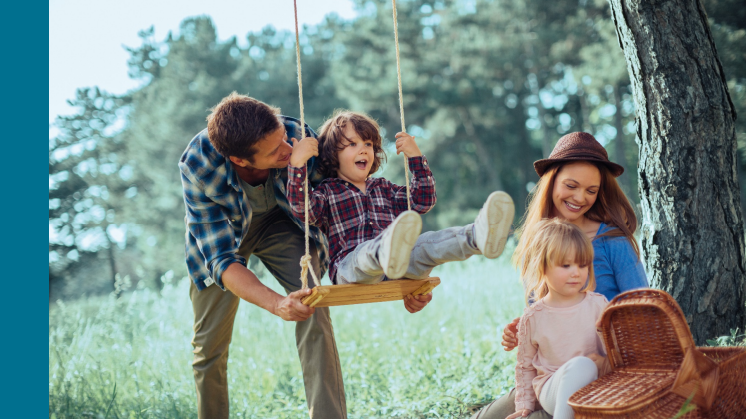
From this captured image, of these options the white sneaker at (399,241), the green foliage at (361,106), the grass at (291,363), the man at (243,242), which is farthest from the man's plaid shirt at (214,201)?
the green foliage at (361,106)

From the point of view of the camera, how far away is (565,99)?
2172 centimetres

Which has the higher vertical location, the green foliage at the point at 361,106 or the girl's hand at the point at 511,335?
the green foliage at the point at 361,106

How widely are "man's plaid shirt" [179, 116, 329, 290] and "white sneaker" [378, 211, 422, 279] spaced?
2.70 feet

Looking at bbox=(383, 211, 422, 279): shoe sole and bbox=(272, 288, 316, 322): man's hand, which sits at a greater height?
bbox=(383, 211, 422, 279): shoe sole

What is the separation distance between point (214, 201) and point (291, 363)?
2806mm

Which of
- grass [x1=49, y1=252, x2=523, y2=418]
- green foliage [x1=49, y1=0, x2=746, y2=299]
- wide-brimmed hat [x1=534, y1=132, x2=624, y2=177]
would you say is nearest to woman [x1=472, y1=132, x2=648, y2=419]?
wide-brimmed hat [x1=534, y1=132, x2=624, y2=177]

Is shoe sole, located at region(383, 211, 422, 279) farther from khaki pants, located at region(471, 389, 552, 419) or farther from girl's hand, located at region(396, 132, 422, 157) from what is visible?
khaki pants, located at region(471, 389, 552, 419)

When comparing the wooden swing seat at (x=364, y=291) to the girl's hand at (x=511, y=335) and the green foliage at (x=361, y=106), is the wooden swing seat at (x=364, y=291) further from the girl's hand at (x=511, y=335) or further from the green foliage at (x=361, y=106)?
the green foliage at (x=361, y=106)

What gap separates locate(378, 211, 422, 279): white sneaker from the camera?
234cm

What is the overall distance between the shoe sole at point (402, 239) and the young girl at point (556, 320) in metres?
0.52

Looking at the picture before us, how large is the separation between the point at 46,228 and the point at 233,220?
1264 millimetres

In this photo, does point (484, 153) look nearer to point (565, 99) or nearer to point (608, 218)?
point (565, 99)

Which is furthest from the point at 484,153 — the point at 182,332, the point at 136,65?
the point at 182,332

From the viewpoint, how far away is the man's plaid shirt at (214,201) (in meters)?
3.02
